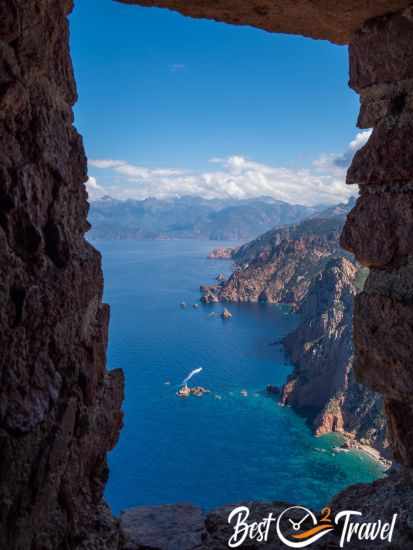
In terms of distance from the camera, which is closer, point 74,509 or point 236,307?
point 74,509

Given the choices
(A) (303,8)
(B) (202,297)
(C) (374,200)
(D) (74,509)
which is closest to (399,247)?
(C) (374,200)

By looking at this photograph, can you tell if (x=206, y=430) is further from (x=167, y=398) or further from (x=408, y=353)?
(x=408, y=353)

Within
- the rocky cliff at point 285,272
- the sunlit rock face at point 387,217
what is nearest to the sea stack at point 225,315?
the rocky cliff at point 285,272

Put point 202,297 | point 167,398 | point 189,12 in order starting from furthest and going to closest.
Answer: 1. point 202,297
2. point 167,398
3. point 189,12

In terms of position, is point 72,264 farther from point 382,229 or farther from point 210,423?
point 210,423

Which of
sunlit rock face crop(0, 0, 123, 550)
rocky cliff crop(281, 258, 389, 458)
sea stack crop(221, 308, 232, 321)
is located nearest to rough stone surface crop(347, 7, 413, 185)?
sunlit rock face crop(0, 0, 123, 550)
